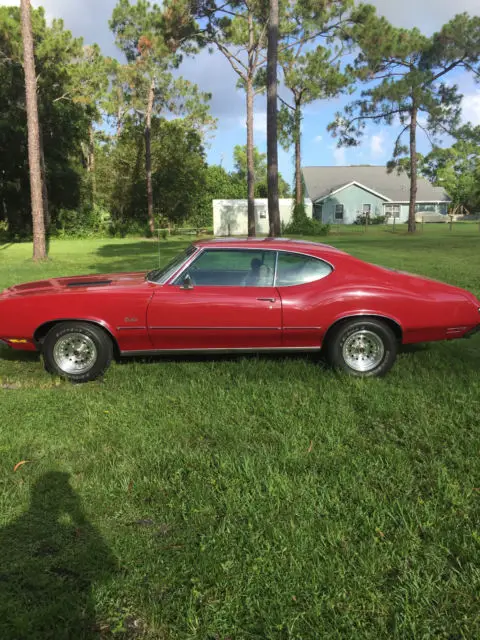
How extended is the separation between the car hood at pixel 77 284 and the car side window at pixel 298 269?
143cm

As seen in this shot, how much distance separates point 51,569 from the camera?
2.24m

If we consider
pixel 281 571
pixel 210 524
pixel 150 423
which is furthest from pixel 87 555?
pixel 150 423

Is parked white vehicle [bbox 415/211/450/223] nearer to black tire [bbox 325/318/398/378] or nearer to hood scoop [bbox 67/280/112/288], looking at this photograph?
black tire [bbox 325/318/398/378]

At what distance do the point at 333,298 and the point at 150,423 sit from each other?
2084 millimetres

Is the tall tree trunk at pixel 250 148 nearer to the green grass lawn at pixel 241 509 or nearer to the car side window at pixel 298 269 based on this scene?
the car side window at pixel 298 269

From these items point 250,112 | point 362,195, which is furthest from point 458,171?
point 250,112

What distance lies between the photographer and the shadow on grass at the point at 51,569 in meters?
1.96

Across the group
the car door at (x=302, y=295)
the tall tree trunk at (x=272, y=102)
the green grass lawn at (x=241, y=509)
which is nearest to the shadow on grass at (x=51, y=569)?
the green grass lawn at (x=241, y=509)

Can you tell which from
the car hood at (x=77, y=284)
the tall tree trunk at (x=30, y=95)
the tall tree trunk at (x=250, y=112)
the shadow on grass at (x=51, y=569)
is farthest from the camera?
the tall tree trunk at (x=250, y=112)

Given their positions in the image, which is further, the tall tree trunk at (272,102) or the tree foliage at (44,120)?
the tree foliage at (44,120)

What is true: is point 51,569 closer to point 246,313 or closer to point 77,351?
point 77,351

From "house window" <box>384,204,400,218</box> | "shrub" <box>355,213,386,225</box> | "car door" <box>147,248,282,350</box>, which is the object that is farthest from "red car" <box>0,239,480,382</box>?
"house window" <box>384,204,400,218</box>

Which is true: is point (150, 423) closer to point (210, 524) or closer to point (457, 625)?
point (210, 524)

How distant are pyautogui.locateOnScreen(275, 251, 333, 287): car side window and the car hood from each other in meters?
1.43
